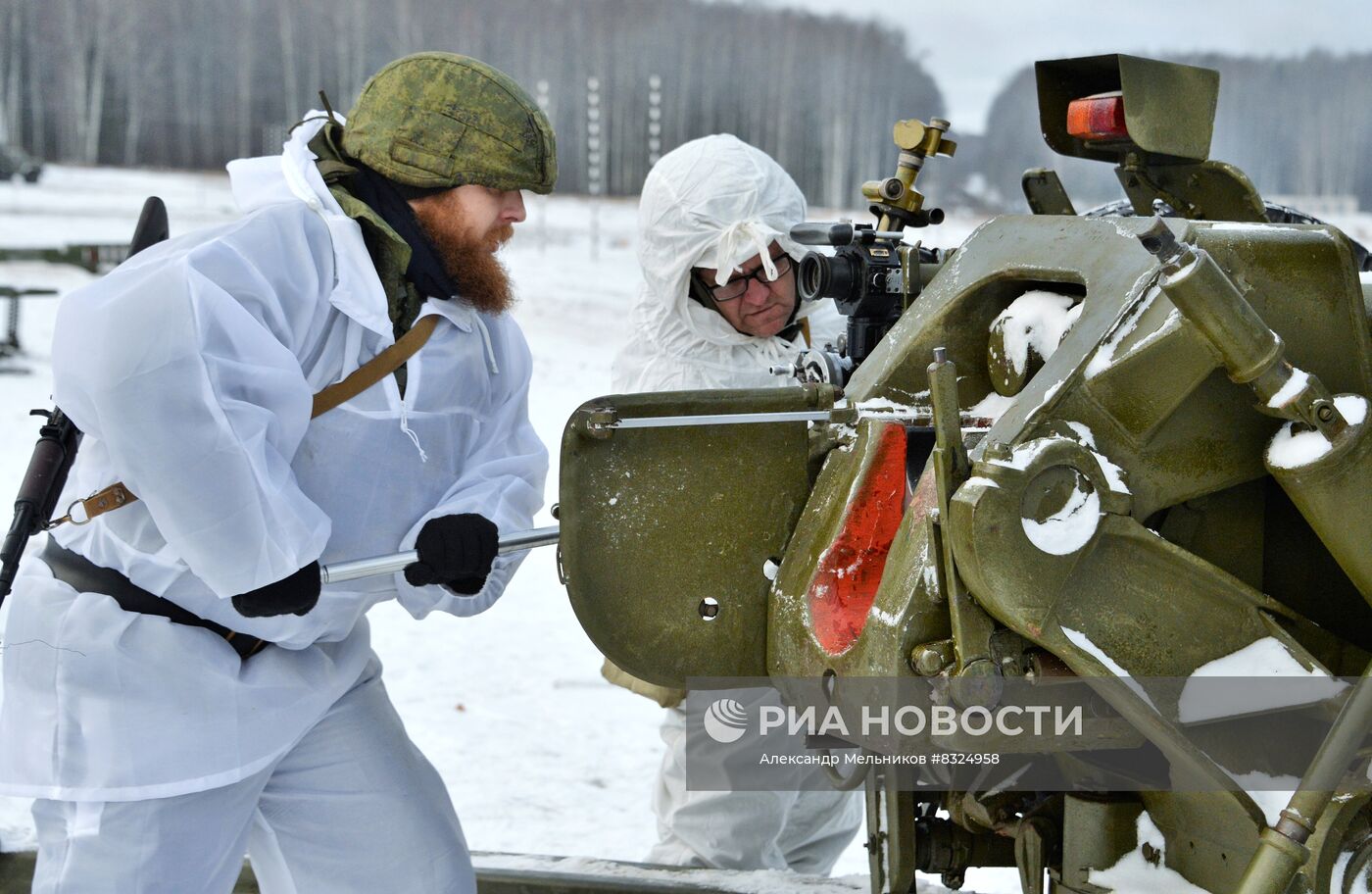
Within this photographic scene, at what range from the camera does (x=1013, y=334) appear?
6.74 feet

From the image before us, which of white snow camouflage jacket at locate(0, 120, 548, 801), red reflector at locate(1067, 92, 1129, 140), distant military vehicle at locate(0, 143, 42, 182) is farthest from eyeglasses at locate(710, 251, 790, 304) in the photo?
distant military vehicle at locate(0, 143, 42, 182)

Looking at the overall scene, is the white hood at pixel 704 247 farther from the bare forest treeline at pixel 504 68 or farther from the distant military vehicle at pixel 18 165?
the distant military vehicle at pixel 18 165

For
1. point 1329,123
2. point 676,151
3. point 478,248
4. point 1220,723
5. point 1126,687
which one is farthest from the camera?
point 1329,123

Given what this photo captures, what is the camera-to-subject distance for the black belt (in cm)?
227

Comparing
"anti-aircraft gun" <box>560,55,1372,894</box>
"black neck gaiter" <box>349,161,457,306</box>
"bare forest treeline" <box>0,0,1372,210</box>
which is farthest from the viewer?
"bare forest treeline" <box>0,0,1372,210</box>

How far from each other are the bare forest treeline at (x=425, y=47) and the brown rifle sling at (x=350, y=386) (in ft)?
19.2

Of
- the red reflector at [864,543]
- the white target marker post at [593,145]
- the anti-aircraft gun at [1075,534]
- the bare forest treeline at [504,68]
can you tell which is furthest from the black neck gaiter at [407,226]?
the white target marker post at [593,145]

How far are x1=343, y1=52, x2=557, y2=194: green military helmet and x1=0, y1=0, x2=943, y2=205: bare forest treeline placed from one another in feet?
18.7

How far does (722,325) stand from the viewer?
3.36 meters

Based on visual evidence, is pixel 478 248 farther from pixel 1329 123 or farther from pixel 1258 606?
pixel 1329 123

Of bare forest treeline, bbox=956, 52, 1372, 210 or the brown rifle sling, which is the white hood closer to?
the brown rifle sling

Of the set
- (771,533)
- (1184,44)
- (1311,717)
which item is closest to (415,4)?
(1184,44)

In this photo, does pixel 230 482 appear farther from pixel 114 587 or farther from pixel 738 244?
pixel 738 244

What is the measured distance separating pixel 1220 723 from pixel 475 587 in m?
1.22
